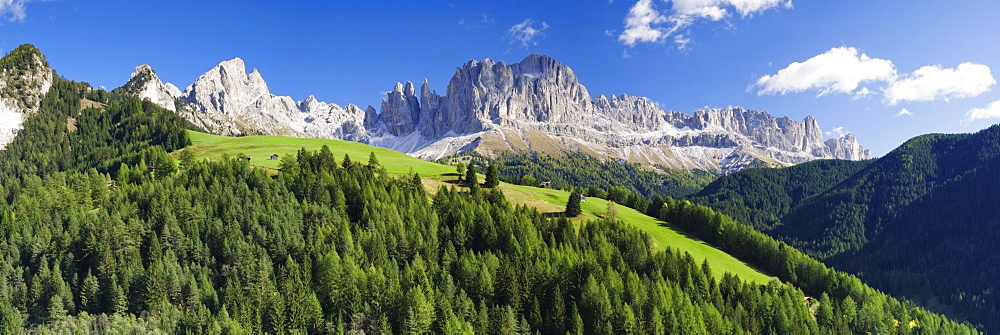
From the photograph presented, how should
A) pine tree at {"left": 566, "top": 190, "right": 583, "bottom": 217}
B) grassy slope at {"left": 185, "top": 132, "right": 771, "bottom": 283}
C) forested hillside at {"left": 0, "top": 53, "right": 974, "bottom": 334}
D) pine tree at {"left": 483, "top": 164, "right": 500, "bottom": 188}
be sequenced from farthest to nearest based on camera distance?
pine tree at {"left": 483, "top": 164, "right": 500, "bottom": 188}
pine tree at {"left": 566, "top": 190, "right": 583, "bottom": 217}
grassy slope at {"left": 185, "top": 132, "right": 771, "bottom": 283}
forested hillside at {"left": 0, "top": 53, "right": 974, "bottom": 334}

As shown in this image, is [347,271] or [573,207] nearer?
[347,271]

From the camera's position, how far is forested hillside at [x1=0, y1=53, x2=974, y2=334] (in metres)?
79.9

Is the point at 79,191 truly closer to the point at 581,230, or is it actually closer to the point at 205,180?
the point at 205,180

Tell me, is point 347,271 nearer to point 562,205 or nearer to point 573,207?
point 573,207

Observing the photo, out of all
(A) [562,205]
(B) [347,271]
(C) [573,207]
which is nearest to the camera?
(B) [347,271]

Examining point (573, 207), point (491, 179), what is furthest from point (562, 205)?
point (491, 179)

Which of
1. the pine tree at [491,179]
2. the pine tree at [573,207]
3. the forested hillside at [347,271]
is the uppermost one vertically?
the pine tree at [491,179]

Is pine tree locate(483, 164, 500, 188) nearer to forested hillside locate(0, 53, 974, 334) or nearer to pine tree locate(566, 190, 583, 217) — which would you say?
pine tree locate(566, 190, 583, 217)

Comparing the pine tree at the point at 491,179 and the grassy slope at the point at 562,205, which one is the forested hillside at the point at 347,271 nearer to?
the grassy slope at the point at 562,205

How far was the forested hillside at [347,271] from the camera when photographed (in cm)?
7994

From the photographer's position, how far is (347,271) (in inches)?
3376

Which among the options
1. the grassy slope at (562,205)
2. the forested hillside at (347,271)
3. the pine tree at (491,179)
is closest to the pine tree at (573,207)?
the grassy slope at (562,205)

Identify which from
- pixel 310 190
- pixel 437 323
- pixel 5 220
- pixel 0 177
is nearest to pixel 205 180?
pixel 310 190

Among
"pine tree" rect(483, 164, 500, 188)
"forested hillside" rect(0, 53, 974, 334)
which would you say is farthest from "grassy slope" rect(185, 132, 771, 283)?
"forested hillside" rect(0, 53, 974, 334)
